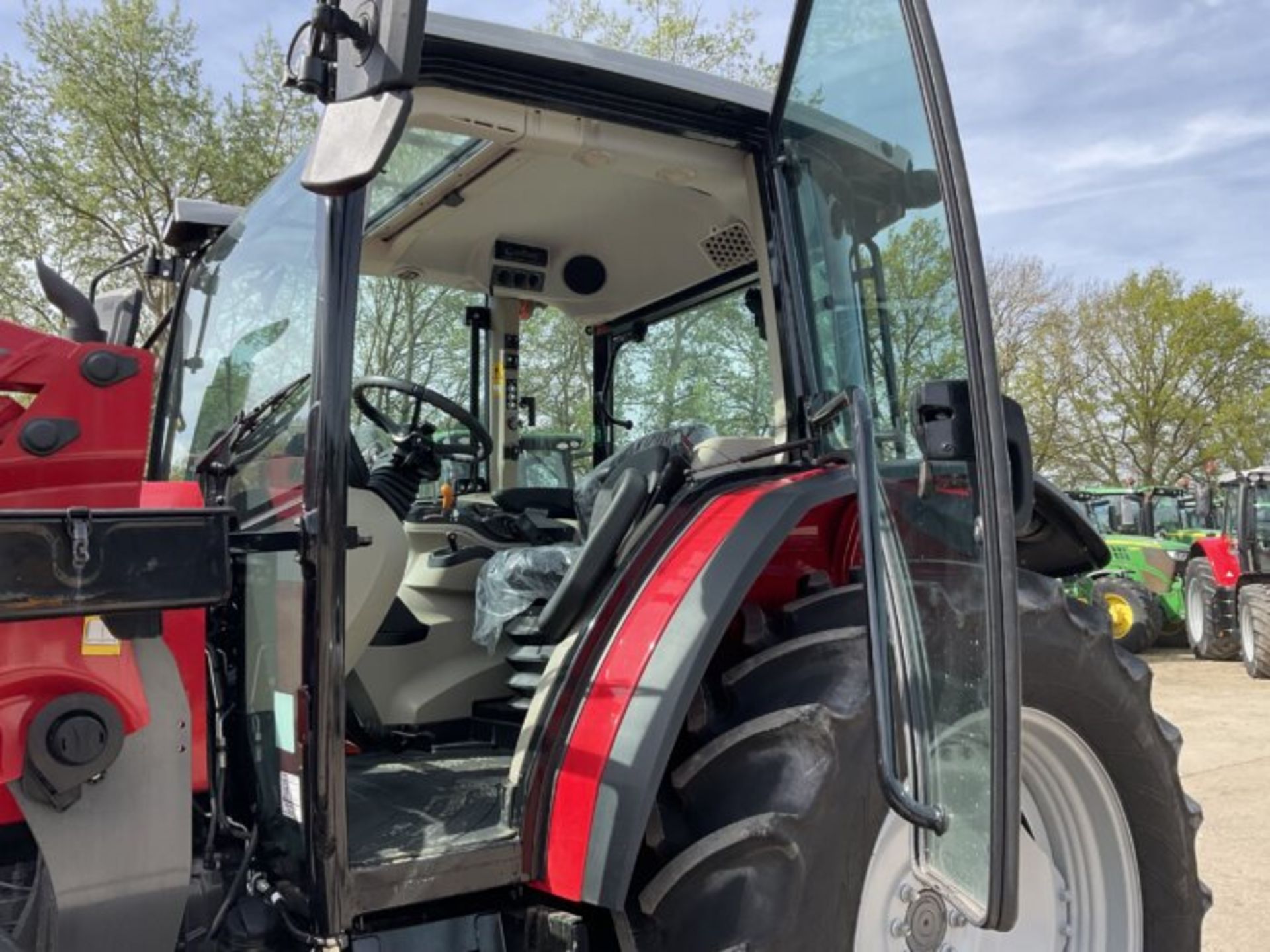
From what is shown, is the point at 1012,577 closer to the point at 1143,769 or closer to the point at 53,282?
the point at 1143,769

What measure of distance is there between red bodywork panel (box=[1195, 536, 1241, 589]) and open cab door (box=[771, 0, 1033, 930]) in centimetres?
1140

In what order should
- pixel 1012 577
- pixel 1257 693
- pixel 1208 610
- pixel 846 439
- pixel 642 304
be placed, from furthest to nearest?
pixel 1208 610 → pixel 1257 693 → pixel 642 304 → pixel 846 439 → pixel 1012 577

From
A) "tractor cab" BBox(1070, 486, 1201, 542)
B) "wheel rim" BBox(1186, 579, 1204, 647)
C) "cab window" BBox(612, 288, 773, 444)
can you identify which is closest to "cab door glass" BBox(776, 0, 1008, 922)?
"cab window" BBox(612, 288, 773, 444)

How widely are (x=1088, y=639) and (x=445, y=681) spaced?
1591mm

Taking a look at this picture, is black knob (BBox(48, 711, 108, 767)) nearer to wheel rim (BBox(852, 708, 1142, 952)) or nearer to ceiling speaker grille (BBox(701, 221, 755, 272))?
wheel rim (BBox(852, 708, 1142, 952))

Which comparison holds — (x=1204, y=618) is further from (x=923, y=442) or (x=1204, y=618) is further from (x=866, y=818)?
(x=923, y=442)

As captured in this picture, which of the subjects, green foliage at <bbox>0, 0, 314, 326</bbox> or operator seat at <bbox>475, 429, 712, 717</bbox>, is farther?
green foliage at <bbox>0, 0, 314, 326</bbox>

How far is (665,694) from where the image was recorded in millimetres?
1856

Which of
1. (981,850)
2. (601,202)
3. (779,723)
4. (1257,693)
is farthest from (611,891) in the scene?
(1257,693)

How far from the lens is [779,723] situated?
6.18ft

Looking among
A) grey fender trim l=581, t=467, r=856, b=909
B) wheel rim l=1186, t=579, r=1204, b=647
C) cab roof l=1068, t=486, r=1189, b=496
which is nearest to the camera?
grey fender trim l=581, t=467, r=856, b=909

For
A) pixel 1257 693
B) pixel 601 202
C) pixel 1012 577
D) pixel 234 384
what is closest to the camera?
pixel 1012 577

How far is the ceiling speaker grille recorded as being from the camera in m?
3.02

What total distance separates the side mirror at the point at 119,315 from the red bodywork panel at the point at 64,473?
697 mm
